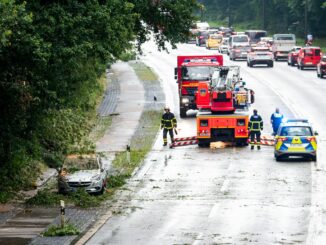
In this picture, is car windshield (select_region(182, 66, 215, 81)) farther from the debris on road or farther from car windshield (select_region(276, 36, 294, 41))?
car windshield (select_region(276, 36, 294, 41))

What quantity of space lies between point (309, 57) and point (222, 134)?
41425 millimetres

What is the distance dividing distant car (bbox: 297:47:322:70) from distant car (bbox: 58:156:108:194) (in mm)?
51386

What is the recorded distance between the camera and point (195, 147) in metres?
50.0

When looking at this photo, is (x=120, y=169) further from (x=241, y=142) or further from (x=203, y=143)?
(x=241, y=142)

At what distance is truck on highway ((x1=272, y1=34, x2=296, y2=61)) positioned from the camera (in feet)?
326

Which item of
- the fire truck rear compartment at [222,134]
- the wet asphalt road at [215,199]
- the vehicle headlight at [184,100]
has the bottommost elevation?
the wet asphalt road at [215,199]

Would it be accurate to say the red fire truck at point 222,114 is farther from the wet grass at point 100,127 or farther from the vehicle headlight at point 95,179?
the vehicle headlight at point 95,179

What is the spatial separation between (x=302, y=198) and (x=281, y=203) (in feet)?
4.01

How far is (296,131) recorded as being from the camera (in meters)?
44.7

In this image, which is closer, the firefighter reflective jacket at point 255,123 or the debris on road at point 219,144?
the firefighter reflective jacket at point 255,123

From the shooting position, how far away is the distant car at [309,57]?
289 ft

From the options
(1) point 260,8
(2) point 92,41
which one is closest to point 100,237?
(2) point 92,41

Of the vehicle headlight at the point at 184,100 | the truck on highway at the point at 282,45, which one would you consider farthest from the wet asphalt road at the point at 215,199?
the truck on highway at the point at 282,45

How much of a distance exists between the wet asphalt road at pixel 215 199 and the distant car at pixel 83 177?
1.02 metres
